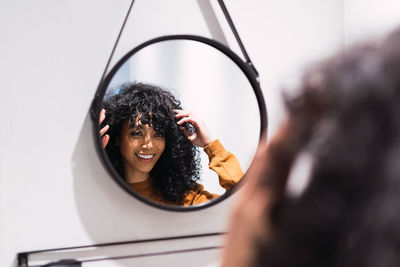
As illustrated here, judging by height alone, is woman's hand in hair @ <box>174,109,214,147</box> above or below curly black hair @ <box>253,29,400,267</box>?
above

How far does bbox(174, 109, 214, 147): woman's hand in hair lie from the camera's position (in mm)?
936

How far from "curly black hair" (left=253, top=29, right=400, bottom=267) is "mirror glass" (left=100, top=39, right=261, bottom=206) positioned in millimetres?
728

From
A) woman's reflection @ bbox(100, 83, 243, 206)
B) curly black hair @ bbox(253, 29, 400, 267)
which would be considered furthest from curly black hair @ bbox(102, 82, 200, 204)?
curly black hair @ bbox(253, 29, 400, 267)

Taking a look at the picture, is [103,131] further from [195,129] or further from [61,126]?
[195,129]

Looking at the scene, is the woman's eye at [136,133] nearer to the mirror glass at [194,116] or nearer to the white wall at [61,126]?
the mirror glass at [194,116]

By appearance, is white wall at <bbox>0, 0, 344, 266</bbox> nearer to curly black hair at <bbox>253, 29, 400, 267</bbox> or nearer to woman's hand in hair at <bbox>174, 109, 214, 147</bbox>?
woman's hand in hair at <bbox>174, 109, 214, 147</bbox>

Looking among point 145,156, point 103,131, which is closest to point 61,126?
point 103,131

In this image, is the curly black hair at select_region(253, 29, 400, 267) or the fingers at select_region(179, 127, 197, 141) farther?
the fingers at select_region(179, 127, 197, 141)

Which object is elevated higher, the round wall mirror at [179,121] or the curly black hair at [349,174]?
the round wall mirror at [179,121]

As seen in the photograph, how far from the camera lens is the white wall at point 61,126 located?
2.78ft

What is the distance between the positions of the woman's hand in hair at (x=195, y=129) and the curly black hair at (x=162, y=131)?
12 mm

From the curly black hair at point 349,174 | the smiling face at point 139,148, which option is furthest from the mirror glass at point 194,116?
the curly black hair at point 349,174

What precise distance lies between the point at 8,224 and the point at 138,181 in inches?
12.3

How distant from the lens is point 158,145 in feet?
3.02
